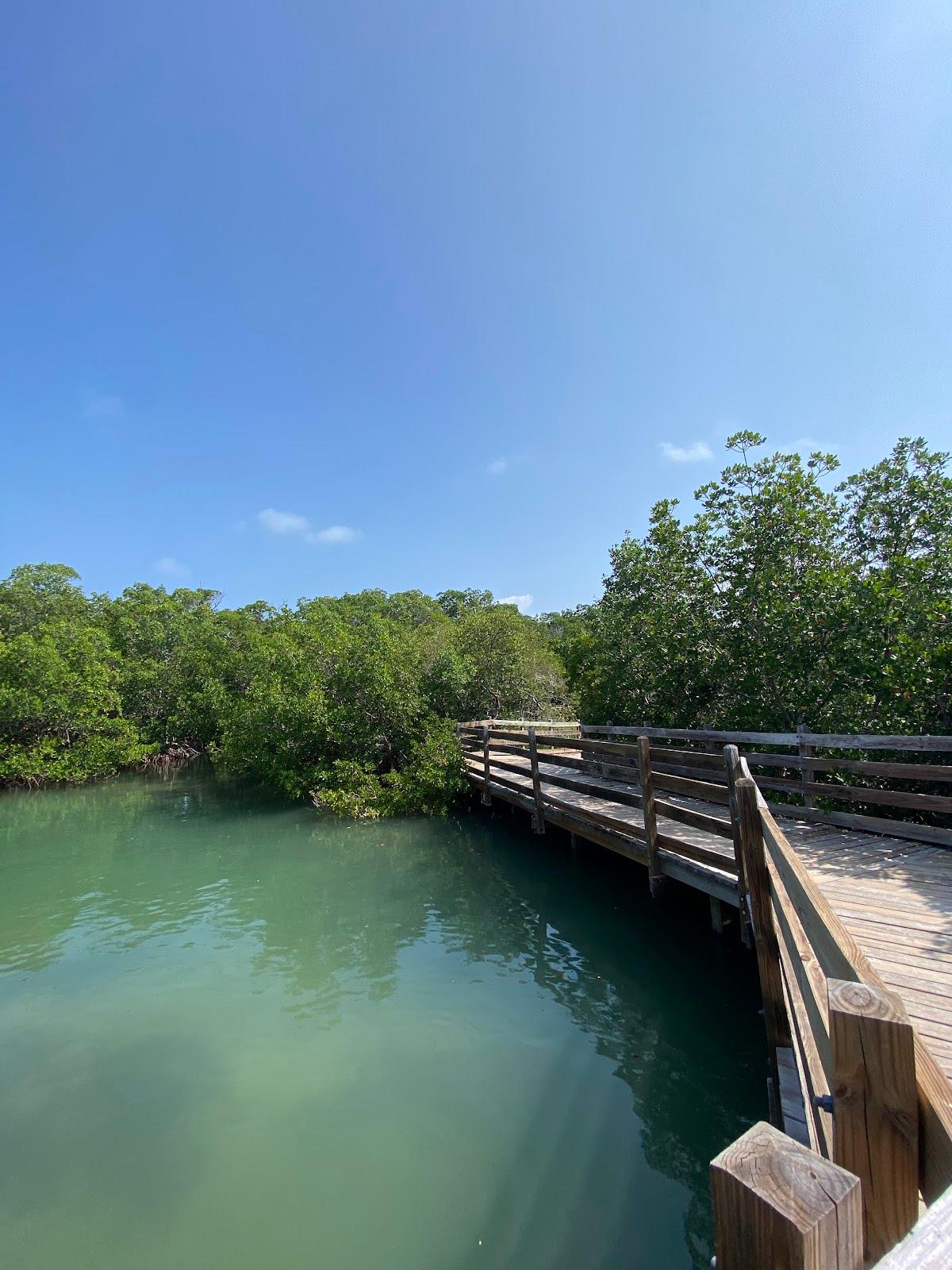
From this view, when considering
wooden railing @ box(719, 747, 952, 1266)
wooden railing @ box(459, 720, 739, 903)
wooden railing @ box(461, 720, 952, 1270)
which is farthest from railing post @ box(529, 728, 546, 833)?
wooden railing @ box(719, 747, 952, 1266)

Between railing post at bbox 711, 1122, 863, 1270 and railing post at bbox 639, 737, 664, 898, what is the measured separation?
5.96m

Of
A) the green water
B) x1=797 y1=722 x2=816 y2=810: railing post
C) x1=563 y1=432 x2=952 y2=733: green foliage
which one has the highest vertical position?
x1=563 y1=432 x2=952 y2=733: green foliage

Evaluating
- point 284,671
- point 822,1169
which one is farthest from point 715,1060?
point 284,671

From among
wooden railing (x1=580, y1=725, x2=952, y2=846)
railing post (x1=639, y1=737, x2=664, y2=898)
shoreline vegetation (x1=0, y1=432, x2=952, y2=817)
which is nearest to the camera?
wooden railing (x1=580, y1=725, x2=952, y2=846)

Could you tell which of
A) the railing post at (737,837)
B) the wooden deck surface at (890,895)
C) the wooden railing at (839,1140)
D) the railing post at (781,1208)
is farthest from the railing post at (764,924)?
the railing post at (781,1208)

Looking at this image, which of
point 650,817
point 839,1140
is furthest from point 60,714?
point 839,1140

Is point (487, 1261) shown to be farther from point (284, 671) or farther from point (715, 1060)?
point (284, 671)

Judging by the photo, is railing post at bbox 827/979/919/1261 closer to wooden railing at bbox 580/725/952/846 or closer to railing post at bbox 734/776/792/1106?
railing post at bbox 734/776/792/1106

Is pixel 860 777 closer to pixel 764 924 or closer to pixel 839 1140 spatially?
pixel 764 924

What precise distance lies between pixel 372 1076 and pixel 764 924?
3.28 meters

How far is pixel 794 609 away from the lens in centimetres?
905

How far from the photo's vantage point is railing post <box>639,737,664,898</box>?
6805mm

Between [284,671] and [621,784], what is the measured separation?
1054cm

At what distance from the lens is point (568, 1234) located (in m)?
3.67
